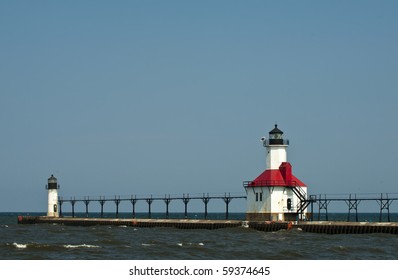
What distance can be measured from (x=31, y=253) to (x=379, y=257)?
796 inches

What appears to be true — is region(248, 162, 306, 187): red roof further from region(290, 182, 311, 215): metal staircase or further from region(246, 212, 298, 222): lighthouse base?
region(246, 212, 298, 222): lighthouse base

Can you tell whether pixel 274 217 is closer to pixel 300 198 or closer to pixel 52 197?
pixel 300 198

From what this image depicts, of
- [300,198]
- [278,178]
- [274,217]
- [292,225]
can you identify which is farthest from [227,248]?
[300,198]

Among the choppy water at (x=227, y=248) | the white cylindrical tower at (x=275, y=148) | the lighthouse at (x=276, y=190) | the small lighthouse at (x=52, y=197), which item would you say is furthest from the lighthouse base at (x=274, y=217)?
the small lighthouse at (x=52, y=197)

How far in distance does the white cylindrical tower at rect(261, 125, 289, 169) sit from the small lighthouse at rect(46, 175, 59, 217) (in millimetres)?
43560

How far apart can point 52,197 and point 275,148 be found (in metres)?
45.1

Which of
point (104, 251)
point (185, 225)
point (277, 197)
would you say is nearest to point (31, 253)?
point (104, 251)

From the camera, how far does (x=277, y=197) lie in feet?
254

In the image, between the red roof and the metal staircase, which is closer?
the red roof

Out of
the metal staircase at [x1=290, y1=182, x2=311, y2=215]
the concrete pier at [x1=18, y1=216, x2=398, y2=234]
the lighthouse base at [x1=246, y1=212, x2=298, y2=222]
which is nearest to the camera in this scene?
the concrete pier at [x1=18, y1=216, x2=398, y2=234]

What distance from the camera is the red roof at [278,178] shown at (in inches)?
3054

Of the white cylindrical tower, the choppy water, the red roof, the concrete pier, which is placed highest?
the white cylindrical tower

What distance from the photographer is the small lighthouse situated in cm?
11431

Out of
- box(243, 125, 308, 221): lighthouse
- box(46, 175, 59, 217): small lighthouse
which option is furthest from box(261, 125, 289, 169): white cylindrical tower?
box(46, 175, 59, 217): small lighthouse
